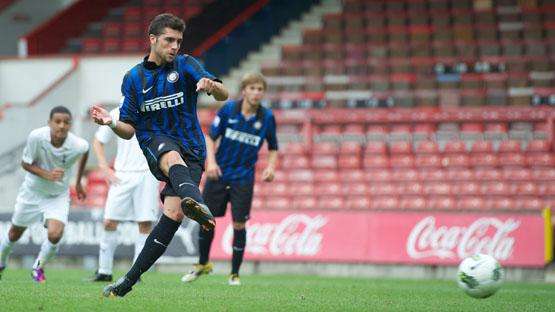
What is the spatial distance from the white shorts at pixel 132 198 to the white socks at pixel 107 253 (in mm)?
192

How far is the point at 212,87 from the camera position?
7512 millimetres

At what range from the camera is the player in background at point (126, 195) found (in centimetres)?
1145

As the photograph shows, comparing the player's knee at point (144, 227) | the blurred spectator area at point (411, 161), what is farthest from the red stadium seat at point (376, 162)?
the player's knee at point (144, 227)

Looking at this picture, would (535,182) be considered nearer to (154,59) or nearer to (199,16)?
(199,16)

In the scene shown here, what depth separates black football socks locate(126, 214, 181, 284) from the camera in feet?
25.2

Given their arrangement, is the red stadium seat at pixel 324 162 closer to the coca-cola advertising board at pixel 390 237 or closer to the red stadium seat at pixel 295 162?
the red stadium seat at pixel 295 162

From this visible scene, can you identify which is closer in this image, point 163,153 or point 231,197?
point 163,153

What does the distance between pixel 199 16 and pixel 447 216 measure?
872 cm

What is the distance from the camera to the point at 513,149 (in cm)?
1959

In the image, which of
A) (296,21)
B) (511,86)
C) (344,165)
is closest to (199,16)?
(296,21)

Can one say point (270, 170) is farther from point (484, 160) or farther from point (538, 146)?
point (538, 146)

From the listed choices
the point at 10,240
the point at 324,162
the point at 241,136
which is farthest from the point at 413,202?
the point at 10,240

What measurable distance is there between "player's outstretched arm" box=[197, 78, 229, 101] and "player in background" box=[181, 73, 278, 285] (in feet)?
11.6

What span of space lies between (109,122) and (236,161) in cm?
396
